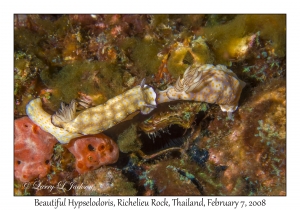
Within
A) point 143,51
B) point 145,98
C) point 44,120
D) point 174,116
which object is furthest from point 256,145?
point 44,120

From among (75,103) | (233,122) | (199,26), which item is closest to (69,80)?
(75,103)

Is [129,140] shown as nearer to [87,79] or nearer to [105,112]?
[105,112]

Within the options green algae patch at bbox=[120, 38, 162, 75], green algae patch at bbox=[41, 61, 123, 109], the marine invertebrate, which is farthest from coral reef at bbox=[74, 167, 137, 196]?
green algae patch at bbox=[120, 38, 162, 75]

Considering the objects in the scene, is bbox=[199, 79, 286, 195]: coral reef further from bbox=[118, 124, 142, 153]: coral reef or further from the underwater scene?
bbox=[118, 124, 142, 153]: coral reef

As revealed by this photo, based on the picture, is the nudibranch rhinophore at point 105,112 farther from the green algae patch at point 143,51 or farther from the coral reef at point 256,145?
the coral reef at point 256,145

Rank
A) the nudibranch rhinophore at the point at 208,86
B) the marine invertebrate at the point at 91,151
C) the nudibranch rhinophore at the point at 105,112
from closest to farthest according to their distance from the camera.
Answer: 1. the nudibranch rhinophore at the point at 208,86
2. the nudibranch rhinophore at the point at 105,112
3. the marine invertebrate at the point at 91,151

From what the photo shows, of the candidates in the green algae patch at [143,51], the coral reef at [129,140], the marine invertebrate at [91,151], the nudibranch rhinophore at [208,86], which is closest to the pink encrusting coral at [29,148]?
the marine invertebrate at [91,151]
